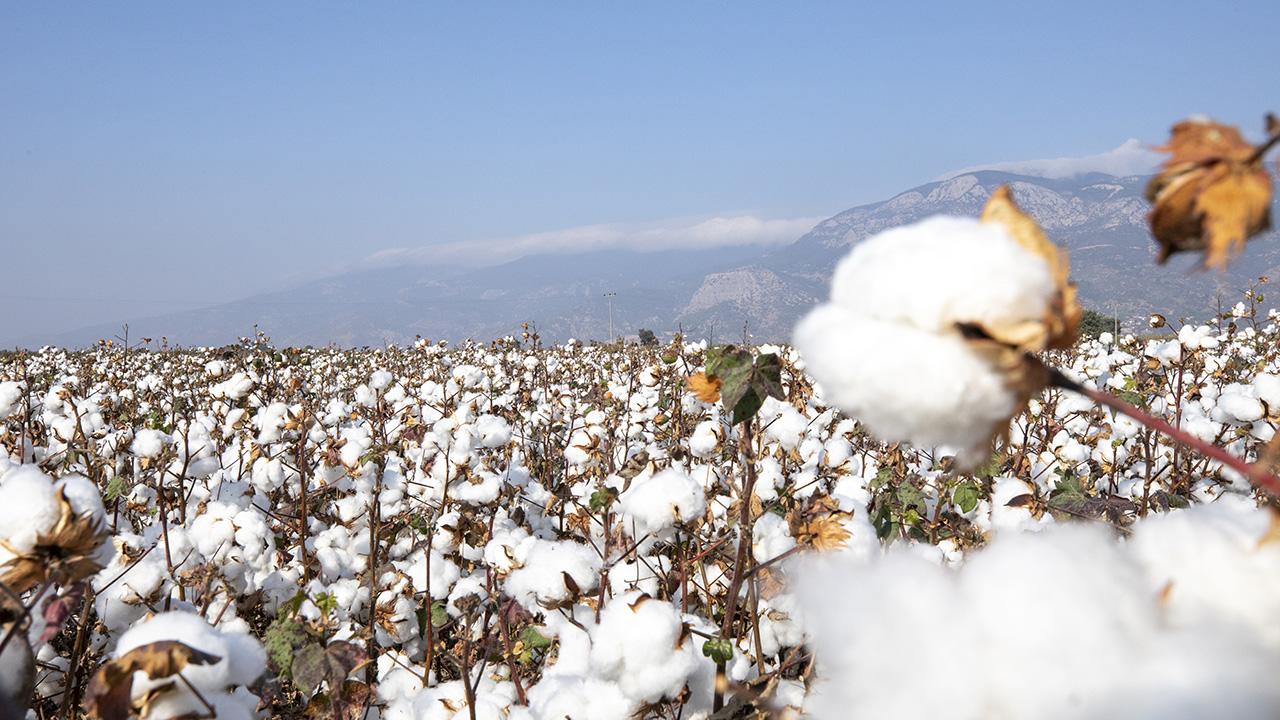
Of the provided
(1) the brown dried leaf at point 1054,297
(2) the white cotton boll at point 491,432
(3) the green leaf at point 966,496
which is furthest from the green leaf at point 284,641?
(3) the green leaf at point 966,496

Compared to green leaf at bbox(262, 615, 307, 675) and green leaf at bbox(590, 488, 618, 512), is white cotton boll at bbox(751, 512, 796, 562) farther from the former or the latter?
green leaf at bbox(262, 615, 307, 675)

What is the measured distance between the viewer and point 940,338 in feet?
2.42

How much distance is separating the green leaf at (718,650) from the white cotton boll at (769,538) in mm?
572

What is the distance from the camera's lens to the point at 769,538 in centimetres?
230

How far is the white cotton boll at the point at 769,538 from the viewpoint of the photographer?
7.47 feet

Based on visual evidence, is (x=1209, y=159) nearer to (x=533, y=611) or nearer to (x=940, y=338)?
(x=940, y=338)

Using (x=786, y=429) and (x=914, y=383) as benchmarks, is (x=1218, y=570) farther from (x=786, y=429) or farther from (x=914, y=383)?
(x=786, y=429)

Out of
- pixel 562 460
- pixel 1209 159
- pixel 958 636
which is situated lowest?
pixel 562 460

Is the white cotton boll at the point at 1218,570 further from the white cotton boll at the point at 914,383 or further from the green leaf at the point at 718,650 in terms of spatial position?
the green leaf at the point at 718,650

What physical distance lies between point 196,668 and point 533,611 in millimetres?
1603

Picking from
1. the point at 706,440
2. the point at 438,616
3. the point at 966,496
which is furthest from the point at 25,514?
the point at 966,496

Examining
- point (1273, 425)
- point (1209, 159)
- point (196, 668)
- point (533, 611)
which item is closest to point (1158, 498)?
point (1273, 425)

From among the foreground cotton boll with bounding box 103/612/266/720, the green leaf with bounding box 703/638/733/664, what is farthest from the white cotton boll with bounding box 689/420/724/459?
the foreground cotton boll with bounding box 103/612/266/720

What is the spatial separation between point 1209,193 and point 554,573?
1.96 meters
